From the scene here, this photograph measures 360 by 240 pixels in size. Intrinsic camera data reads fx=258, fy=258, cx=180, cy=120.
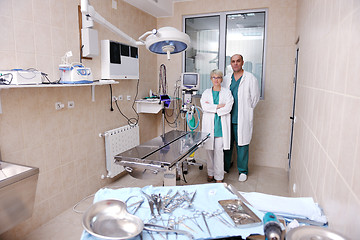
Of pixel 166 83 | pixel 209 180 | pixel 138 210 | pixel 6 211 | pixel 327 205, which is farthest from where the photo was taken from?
pixel 166 83

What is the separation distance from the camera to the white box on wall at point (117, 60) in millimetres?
3125

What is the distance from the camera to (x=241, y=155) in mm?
3707

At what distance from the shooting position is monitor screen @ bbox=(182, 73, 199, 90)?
3787 mm

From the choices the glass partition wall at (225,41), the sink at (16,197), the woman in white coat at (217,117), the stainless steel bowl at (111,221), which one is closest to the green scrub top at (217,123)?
the woman in white coat at (217,117)

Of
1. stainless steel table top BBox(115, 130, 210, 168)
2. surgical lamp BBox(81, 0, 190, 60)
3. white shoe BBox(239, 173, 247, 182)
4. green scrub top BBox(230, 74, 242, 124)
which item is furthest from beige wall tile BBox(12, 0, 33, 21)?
white shoe BBox(239, 173, 247, 182)

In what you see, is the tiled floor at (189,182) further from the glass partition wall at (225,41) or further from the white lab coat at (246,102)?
the glass partition wall at (225,41)

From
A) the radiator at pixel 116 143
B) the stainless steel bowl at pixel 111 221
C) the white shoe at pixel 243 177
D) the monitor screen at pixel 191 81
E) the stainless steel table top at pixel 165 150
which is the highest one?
the monitor screen at pixel 191 81

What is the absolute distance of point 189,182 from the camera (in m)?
3.62

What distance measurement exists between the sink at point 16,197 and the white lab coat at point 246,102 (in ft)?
8.47

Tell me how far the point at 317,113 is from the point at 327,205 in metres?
0.56

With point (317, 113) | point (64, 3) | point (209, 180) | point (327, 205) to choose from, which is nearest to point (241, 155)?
point (209, 180)

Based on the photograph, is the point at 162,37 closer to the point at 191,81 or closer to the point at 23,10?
the point at 23,10

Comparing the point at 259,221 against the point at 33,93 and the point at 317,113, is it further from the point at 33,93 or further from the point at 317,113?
the point at 33,93

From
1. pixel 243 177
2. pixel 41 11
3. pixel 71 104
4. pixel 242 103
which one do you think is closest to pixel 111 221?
pixel 71 104
